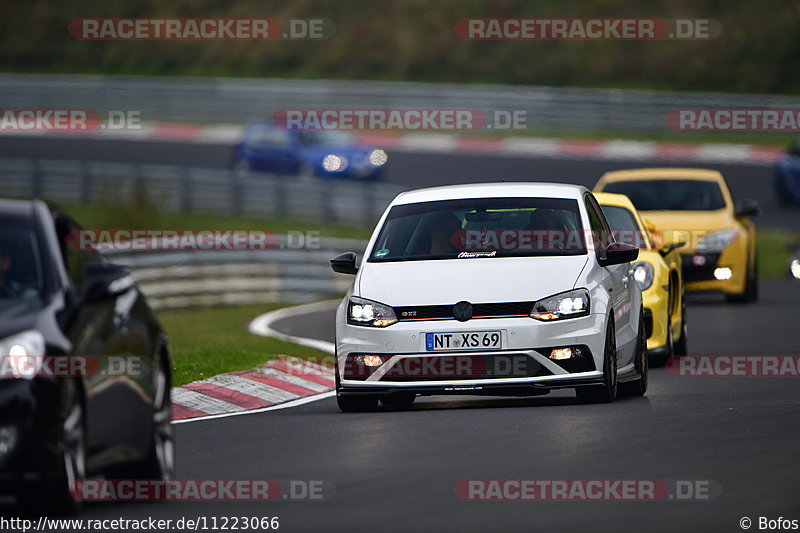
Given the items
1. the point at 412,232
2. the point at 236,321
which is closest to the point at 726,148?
the point at 236,321

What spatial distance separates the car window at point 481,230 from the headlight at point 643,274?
3.01m

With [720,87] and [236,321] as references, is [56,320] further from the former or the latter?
[720,87]

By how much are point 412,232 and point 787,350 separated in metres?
5.71

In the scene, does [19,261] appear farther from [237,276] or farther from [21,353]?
[237,276]

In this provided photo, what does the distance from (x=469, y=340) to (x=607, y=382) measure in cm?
107

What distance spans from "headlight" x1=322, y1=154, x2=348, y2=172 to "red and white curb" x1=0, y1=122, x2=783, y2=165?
11.5ft

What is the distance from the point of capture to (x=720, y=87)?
53188mm

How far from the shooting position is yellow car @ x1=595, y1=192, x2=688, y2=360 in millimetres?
17047

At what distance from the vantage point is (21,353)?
822 centimetres

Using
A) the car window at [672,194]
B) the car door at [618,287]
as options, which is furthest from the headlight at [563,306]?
the car window at [672,194]

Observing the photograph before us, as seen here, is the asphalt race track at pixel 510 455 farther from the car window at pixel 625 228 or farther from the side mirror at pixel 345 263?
the car window at pixel 625 228

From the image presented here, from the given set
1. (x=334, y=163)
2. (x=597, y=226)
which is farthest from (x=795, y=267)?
Result: (x=334, y=163)

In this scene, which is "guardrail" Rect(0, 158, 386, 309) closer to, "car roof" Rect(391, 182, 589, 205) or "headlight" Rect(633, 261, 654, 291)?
"headlight" Rect(633, 261, 654, 291)

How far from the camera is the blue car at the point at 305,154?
42938 mm
